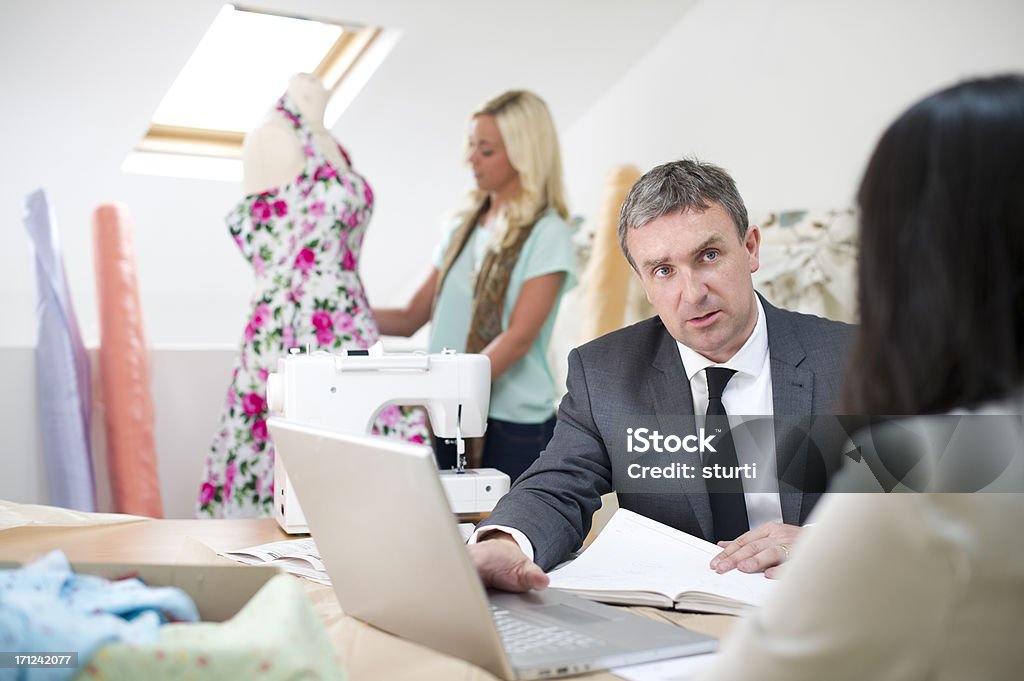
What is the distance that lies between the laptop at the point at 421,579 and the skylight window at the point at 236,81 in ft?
10.1

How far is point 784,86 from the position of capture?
11.1ft

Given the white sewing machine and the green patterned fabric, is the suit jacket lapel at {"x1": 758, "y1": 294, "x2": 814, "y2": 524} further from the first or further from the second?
the green patterned fabric

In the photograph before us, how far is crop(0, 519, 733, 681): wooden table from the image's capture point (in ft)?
2.72

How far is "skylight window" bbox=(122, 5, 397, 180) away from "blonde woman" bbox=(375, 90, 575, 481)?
1.21 metres

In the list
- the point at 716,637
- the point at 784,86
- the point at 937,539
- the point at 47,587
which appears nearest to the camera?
the point at 937,539

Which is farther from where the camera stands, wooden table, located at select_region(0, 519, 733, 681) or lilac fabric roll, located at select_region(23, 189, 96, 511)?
lilac fabric roll, located at select_region(23, 189, 96, 511)

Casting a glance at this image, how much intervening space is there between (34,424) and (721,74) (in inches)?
108

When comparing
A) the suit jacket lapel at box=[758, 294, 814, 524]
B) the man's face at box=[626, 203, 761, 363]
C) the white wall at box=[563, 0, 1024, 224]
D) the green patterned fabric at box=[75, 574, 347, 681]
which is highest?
the white wall at box=[563, 0, 1024, 224]

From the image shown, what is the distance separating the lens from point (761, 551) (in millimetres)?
1201

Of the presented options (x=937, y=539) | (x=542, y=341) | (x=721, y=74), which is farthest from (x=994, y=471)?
(x=721, y=74)

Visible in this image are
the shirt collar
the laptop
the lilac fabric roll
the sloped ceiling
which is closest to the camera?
the laptop

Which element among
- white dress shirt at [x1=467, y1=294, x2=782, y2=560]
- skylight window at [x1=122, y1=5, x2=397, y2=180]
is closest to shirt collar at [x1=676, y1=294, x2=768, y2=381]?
white dress shirt at [x1=467, y1=294, x2=782, y2=560]

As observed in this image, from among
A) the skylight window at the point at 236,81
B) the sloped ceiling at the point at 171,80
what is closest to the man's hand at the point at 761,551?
the sloped ceiling at the point at 171,80

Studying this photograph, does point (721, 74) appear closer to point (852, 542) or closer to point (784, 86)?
point (784, 86)
